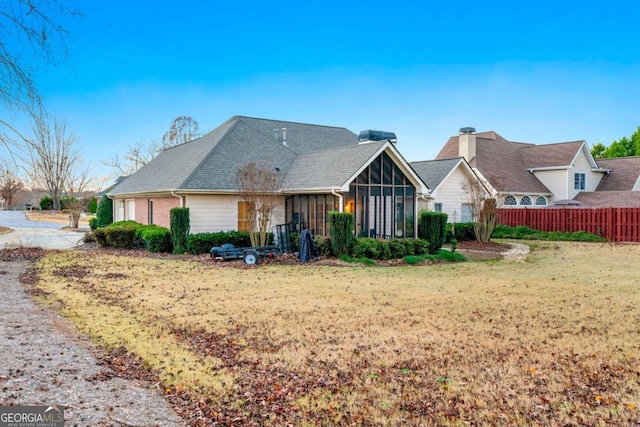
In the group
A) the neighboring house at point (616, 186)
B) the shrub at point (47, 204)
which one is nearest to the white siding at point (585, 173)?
the neighboring house at point (616, 186)

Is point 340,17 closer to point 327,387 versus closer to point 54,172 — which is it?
point 327,387

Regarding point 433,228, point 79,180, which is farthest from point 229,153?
point 79,180

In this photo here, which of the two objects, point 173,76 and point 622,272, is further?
point 173,76

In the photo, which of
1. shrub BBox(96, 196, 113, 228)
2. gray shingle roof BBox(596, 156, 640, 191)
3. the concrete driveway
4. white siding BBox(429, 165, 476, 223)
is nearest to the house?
the concrete driveway

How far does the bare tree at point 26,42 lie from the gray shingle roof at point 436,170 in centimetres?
2429

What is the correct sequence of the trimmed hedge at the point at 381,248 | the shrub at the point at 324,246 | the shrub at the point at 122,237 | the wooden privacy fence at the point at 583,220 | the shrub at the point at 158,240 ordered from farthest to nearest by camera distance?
the wooden privacy fence at the point at 583,220, the shrub at the point at 122,237, the shrub at the point at 158,240, the shrub at the point at 324,246, the trimmed hedge at the point at 381,248

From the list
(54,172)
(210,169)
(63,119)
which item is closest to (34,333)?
(210,169)

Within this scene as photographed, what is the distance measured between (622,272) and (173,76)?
20.2 metres

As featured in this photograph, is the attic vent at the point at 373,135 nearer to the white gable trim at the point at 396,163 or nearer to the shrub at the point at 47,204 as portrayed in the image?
the white gable trim at the point at 396,163

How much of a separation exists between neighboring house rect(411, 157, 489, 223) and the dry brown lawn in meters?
14.9

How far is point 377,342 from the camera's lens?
670cm

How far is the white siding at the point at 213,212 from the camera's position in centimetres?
1917

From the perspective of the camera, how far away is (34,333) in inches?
272

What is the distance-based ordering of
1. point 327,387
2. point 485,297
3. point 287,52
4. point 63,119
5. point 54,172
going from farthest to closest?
point 54,172 < point 63,119 < point 287,52 < point 485,297 < point 327,387
